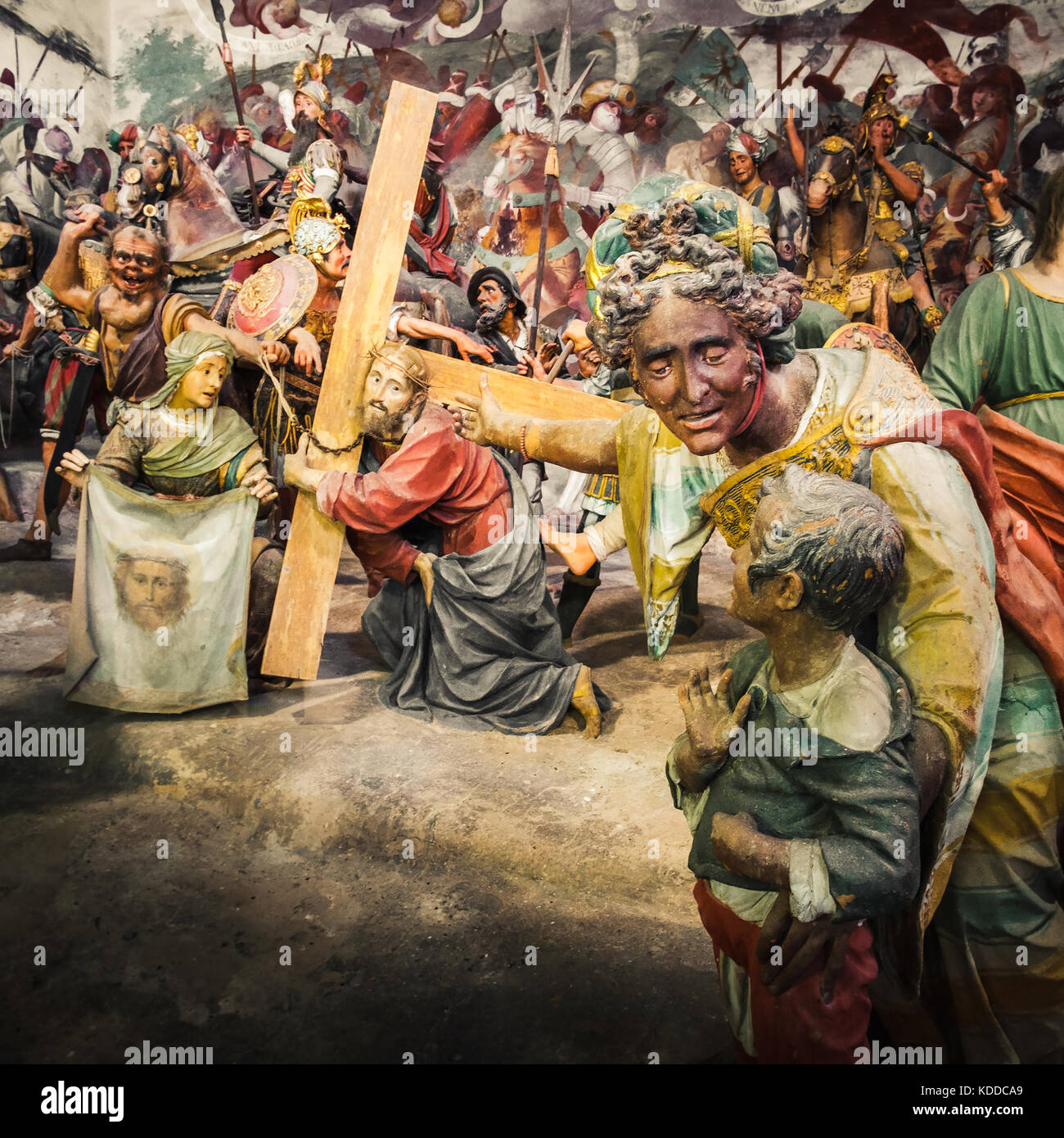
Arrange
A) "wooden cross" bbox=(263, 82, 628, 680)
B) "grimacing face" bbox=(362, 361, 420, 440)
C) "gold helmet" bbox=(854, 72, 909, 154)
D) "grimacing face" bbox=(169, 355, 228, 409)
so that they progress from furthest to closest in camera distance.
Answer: "gold helmet" bbox=(854, 72, 909, 154) < "grimacing face" bbox=(169, 355, 228, 409) < "grimacing face" bbox=(362, 361, 420, 440) < "wooden cross" bbox=(263, 82, 628, 680)

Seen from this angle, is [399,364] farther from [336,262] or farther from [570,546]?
[570,546]

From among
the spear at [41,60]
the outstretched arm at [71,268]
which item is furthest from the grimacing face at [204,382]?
the spear at [41,60]

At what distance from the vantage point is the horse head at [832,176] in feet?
19.4

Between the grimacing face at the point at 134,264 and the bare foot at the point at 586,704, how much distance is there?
310 cm

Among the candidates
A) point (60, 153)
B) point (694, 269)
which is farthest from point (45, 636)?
point (694, 269)

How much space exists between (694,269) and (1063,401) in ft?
3.68

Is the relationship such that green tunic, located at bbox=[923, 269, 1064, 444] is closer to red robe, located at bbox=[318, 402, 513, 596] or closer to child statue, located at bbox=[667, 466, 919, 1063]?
child statue, located at bbox=[667, 466, 919, 1063]

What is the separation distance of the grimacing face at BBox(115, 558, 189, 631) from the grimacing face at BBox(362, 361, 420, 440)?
3.63 ft

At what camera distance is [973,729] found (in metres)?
1.59

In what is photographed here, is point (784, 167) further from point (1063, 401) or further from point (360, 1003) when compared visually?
point (360, 1003)

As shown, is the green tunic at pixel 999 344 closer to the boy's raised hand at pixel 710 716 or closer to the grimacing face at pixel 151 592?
the boy's raised hand at pixel 710 716

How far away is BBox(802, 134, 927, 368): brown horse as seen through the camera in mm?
5875

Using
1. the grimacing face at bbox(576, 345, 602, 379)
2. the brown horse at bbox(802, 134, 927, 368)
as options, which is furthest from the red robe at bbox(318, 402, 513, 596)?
the brown horse at bbox(802, 134, 927, 368)

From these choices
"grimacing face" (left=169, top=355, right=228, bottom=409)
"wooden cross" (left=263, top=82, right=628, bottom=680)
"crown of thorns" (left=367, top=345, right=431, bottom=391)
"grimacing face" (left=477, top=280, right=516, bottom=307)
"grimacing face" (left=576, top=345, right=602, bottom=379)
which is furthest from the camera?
"grimacing face" (left=477, top=280, right=516, bottom=307)
